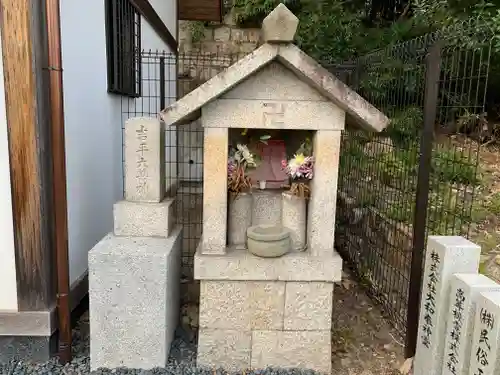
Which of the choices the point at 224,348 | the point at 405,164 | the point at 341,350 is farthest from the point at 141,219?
the point at 405,164

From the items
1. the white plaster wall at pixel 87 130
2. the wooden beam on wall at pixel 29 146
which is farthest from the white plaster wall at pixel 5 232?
the white plaster wall at pixel 87 130

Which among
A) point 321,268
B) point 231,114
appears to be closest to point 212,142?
point 231,114

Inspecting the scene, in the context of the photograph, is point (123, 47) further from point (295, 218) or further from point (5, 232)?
point (295, 218)

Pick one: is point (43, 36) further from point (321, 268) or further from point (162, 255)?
point (321, 268)

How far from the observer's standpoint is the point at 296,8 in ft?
34.0

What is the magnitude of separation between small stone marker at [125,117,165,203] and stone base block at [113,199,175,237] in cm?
7

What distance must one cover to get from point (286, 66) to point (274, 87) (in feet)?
0.57

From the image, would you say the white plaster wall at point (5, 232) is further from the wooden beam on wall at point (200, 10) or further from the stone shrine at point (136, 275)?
the wooden beam on wall at point (200, 10)

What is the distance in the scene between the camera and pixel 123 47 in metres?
6.01

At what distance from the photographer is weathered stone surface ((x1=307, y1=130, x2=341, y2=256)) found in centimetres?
334

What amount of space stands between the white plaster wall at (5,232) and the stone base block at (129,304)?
0.63 m

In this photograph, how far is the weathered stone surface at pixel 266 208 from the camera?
11.9ft

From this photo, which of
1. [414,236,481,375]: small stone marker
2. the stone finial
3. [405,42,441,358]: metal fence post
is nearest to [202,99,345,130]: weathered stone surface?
the stone finial

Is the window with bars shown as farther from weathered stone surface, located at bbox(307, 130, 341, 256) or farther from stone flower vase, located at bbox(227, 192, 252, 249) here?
weathered stone surface, located at bbox(307, 130, 341, 256)
